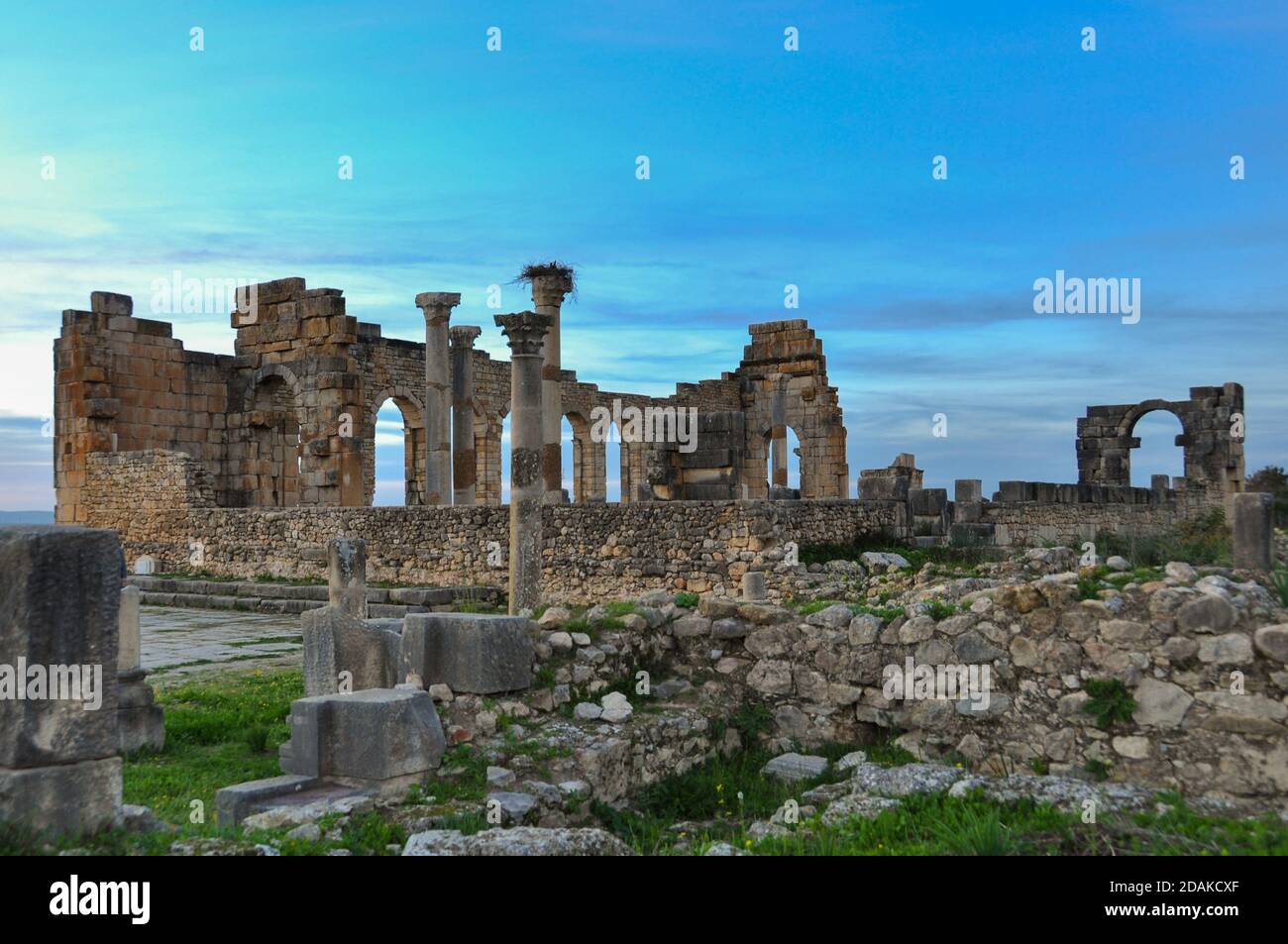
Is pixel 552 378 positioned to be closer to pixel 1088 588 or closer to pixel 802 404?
pixel 802 404

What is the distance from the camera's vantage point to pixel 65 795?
4.74 m

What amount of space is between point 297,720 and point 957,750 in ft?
13.4

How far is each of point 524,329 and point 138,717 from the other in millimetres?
7719

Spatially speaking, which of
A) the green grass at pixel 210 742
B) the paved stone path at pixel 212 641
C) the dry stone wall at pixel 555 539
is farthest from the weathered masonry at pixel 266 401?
the green grass at pixel 210 742

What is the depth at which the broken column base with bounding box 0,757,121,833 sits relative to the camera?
4590 mm

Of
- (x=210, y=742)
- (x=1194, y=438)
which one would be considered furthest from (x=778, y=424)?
(x=210, y=742)

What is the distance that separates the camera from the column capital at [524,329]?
14.5 m

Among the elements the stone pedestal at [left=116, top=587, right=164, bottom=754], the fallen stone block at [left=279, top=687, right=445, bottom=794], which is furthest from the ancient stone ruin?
the fallen stone block at [left=279, top=687, right=445, bottom=794]

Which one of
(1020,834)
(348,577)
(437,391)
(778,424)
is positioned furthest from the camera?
(778,424)

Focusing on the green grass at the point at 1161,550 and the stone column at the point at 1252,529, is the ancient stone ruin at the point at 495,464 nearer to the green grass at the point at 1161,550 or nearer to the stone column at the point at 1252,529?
the stone column at the point at 1252,529

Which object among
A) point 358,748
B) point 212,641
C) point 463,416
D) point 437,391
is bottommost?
point 212,641

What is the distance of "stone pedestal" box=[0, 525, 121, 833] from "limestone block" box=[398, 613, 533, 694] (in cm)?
270
